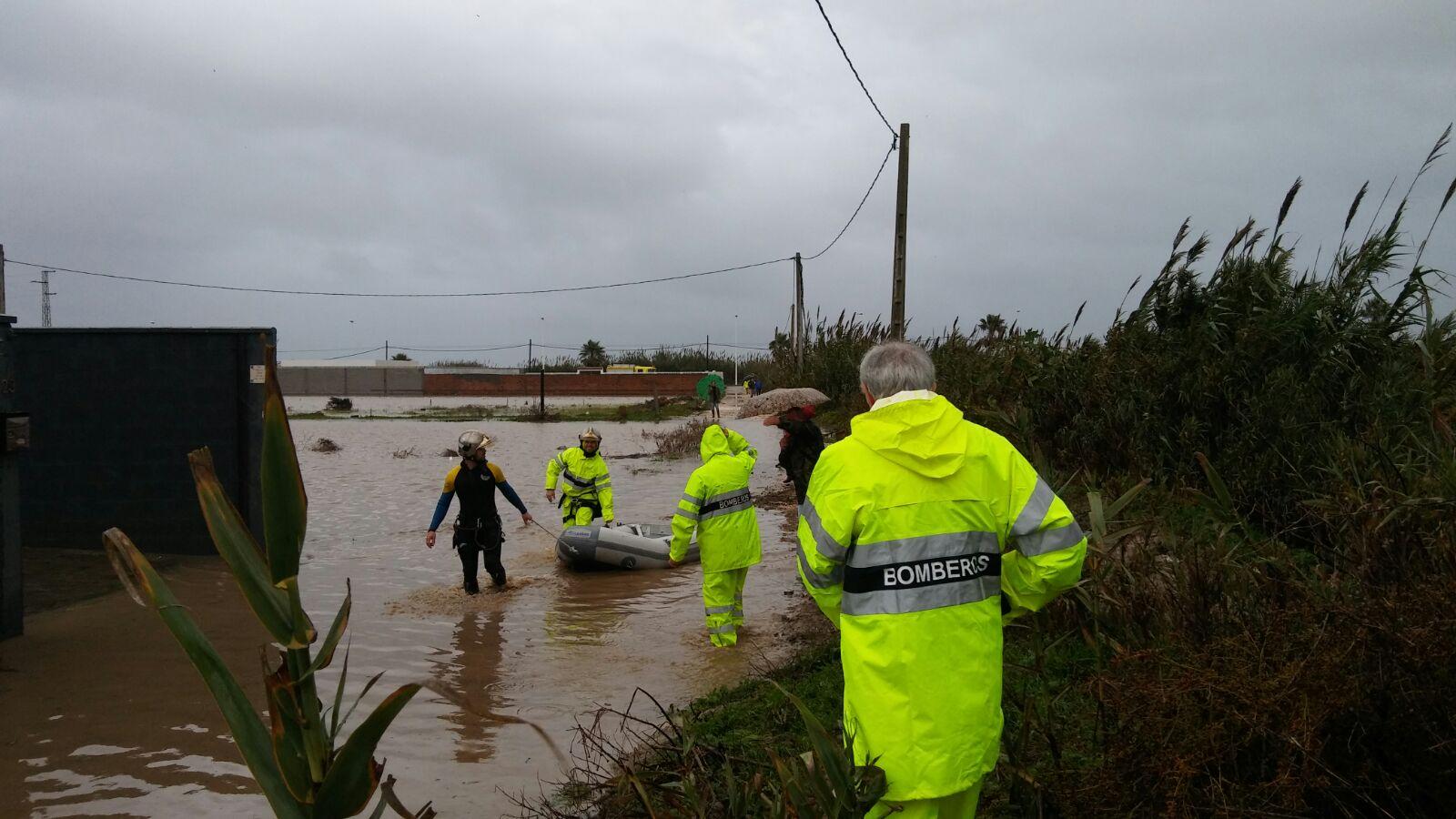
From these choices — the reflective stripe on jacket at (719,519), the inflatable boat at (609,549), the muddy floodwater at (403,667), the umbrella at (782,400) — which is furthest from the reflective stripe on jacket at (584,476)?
the reflective stripe on jacket at (719,519)

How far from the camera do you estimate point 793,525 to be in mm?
13719

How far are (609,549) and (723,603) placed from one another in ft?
11.8

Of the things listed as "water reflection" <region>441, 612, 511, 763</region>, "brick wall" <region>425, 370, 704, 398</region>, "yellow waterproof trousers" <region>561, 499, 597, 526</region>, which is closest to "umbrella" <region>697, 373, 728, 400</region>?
"yellow waterproof trousers" <region>561, 499, 597, 526</region>

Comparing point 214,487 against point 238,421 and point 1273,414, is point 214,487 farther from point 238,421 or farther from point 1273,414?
point 238,421

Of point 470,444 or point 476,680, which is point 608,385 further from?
point 476,680

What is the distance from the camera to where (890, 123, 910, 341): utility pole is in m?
12.9

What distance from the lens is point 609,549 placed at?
1119 cm

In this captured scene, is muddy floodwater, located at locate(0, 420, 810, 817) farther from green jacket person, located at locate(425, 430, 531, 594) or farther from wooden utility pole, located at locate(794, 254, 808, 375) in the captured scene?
wooden utility pole, located at locate(794, 254, 808, 375)

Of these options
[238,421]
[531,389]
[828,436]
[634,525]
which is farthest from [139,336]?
[531,389]

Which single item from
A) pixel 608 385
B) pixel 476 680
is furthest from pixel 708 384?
pixel 608 385

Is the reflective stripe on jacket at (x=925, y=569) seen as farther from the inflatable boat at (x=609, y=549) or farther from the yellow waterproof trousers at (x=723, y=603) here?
the inflatable boat at (x=609, y=549)

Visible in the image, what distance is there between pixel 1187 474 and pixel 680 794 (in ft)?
15.5

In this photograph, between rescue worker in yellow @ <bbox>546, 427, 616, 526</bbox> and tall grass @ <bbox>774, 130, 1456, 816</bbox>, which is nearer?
tall grass @ <bbox>774, 130, 1456, 816</bbox>

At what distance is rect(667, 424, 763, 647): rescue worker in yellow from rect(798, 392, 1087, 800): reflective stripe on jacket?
15.2 ft
